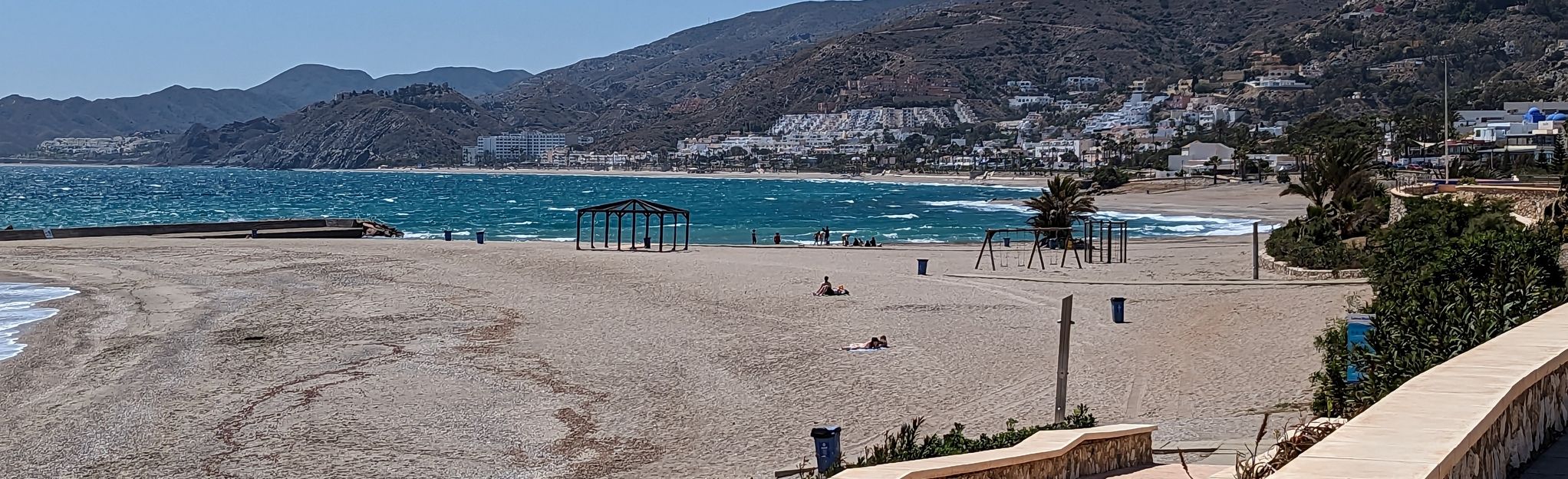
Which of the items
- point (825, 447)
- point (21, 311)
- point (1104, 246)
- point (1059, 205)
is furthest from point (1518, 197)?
point (21, 311)

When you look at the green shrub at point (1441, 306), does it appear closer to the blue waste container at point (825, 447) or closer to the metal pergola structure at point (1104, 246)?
the blue waste container at point (825, 447)

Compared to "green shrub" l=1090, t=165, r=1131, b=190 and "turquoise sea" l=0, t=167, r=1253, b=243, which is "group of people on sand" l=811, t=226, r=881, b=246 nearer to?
"turquoise sea" l=0, t=167, r=1253, b=243

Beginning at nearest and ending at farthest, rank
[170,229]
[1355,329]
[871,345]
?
[1355,329], [871,345], [170,229]

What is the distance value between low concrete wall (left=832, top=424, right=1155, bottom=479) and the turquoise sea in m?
38.2

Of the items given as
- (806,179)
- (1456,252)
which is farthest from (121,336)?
(806,179)

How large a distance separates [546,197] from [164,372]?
93841 mm

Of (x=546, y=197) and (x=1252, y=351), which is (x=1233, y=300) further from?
(x=546, y=197)

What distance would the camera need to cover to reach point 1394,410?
3543mm

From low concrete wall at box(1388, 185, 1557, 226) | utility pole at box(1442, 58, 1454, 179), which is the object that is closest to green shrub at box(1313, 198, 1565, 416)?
low concrete wall at box(1388, 185, 1557, 226)

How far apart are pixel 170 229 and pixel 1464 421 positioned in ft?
142

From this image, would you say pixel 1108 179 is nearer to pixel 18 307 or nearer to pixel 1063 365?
pixel 18 307

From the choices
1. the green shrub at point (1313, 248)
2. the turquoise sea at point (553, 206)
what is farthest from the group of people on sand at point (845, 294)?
the turquoise sea at point (553, 206)

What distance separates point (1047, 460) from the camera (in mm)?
6312

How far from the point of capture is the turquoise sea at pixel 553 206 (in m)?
55.7
